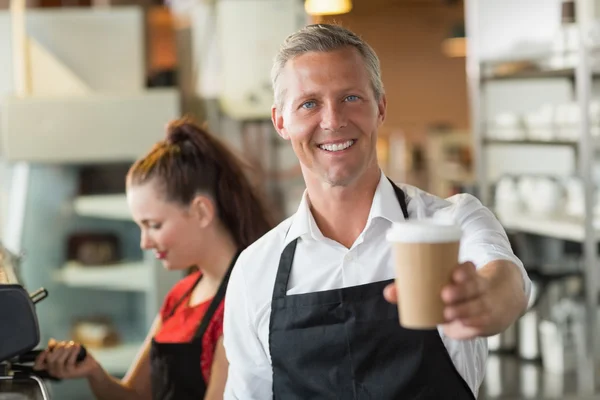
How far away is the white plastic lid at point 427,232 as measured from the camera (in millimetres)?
1249

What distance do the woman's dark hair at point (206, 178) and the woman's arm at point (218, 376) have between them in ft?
1.10

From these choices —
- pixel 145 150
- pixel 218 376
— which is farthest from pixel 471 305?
pixel 145 150

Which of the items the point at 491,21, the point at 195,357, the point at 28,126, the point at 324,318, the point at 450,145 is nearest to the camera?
the point at 324,318

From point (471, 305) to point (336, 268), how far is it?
58cm

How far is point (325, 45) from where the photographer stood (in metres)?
1.80

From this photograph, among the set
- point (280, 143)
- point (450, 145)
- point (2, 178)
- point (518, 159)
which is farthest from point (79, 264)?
point (450, 145)

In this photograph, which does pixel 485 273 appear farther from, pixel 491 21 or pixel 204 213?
pixel 491 21

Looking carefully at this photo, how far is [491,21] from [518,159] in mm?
827

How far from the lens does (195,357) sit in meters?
2.40

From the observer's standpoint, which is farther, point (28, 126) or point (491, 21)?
point (491, 21)

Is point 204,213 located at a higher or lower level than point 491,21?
lower

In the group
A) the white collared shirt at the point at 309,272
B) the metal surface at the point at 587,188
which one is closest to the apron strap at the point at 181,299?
the white collared shirt at the point at 309,272

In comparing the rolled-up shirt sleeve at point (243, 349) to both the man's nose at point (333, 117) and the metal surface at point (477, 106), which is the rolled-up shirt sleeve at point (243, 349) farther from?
the metal surface at point (477, 106)

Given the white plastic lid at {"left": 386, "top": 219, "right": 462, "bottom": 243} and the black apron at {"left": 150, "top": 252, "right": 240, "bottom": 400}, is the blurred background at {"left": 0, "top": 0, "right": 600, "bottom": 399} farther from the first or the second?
the white plastic lid at {"left": 386, "top": 219, "right": 462, "bottom": 243}
